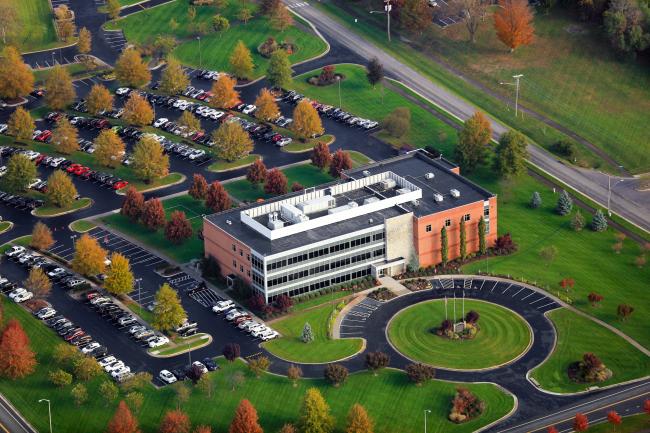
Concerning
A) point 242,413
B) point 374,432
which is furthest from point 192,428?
point 374,432

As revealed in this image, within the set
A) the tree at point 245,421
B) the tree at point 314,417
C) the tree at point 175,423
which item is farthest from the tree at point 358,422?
the tree at point 175,423

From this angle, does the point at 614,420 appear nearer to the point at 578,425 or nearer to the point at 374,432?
the point at 578,425

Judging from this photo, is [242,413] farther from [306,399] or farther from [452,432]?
[452,432]

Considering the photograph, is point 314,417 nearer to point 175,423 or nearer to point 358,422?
point 358,422

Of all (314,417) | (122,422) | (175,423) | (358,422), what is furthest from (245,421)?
(122,422)

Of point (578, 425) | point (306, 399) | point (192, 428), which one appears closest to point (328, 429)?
point (306, 399)

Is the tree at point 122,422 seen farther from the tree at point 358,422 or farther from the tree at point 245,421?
the tree at point 358,422

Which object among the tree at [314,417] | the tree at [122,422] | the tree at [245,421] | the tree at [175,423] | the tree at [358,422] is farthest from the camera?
the tree at [314,417]
